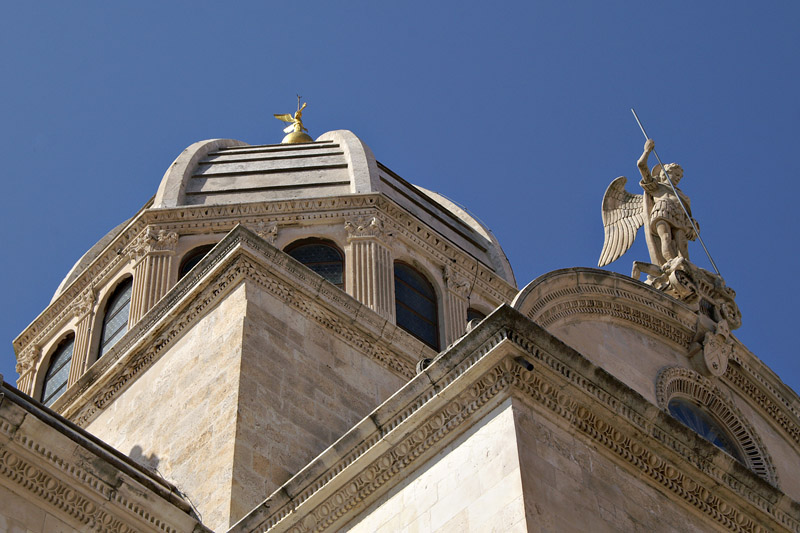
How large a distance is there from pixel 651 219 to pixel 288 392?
6750mm

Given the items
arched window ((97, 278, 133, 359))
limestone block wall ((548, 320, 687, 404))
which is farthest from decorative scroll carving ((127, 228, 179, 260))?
limestone block wall ((548, 320, 687, 404))

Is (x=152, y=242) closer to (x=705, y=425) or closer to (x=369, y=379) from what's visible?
(x=369, y=379)

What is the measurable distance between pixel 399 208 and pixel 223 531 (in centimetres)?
1211

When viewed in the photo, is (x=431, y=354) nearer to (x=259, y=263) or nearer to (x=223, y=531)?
(x=259, y=263)

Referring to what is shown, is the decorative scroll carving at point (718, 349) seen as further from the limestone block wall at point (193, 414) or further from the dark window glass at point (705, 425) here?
the limestone block wall at point (193, 414)

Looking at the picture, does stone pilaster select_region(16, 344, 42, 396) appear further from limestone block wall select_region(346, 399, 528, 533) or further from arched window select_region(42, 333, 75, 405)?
limestone block wall select_region(346, 399, 528, 533)

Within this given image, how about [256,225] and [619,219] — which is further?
[256,225]

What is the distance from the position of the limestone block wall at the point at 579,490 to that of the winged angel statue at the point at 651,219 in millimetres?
8004

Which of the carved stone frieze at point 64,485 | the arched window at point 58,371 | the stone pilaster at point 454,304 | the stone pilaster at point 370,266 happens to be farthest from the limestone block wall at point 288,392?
the arched window at point 58,371

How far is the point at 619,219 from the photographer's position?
23.9 metres

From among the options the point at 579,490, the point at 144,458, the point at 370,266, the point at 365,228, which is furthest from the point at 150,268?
the point at 579,490

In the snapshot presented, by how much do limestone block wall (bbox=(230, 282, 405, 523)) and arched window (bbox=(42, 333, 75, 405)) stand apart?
27.8 feet

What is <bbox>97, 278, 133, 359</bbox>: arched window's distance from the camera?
26.9 metres

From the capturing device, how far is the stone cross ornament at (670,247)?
20.1 metres
